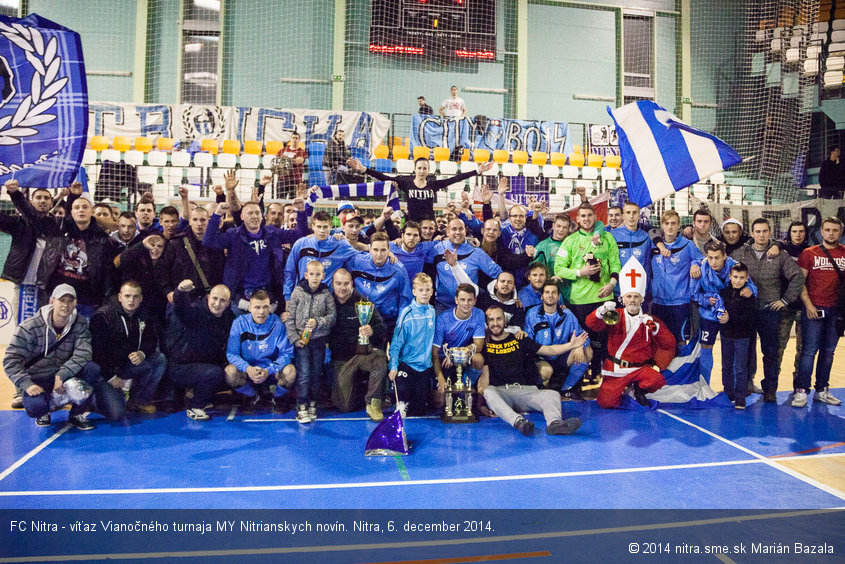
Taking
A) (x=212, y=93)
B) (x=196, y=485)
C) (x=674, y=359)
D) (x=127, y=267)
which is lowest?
(x=196, y=485)

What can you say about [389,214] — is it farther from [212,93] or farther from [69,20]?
[69,20]

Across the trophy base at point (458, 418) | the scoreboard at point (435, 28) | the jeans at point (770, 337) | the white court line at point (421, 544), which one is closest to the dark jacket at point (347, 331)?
the trophy base at point (458, 418)

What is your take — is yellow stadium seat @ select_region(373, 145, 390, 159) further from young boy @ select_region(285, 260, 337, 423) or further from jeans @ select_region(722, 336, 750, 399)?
jeans @ select_region(722, 336, 750, 399)

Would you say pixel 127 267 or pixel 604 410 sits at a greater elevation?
pixel 127 267

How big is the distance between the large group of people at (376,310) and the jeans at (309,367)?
2 centimetres

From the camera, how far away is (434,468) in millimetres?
4652

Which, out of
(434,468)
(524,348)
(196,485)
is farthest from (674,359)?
(196,485)

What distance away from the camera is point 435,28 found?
17.9 metres

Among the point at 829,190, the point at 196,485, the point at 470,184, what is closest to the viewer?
the point at 196,485

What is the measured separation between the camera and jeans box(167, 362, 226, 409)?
5992 mm

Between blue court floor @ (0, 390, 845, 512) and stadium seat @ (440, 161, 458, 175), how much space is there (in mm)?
9710

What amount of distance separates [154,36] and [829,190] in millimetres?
18528

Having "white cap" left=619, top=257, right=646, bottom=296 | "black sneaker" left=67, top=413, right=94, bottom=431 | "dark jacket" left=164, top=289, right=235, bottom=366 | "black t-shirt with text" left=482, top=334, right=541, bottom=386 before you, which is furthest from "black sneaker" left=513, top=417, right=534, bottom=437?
"black sneaker" left=67, top=413, right=94, bottom=431

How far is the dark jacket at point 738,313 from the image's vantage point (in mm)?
6551
